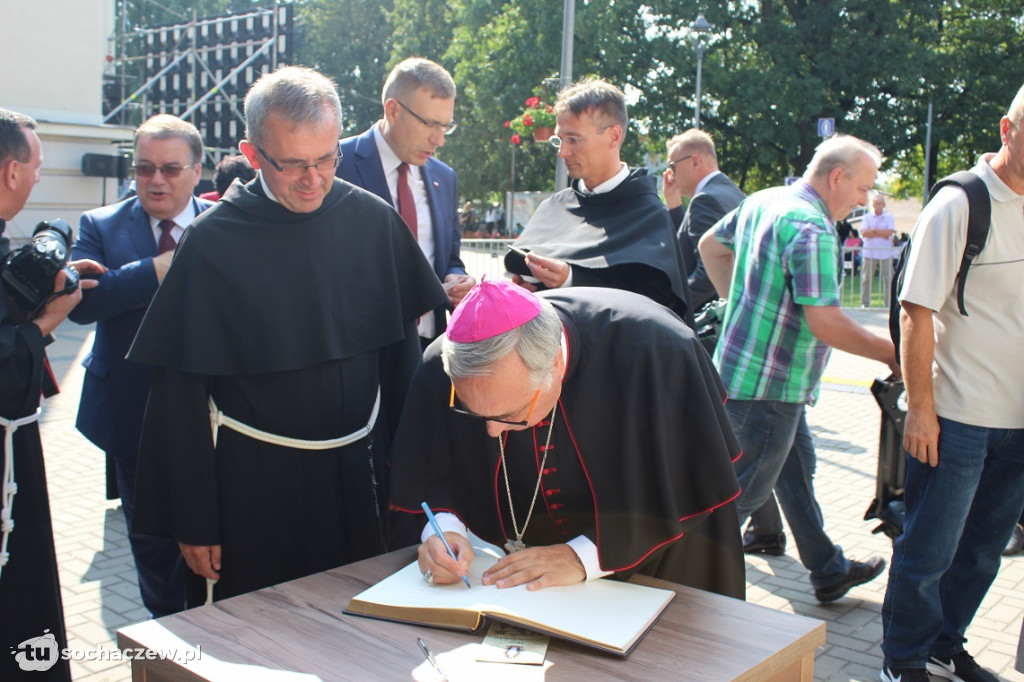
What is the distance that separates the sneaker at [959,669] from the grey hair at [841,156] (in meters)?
1.96

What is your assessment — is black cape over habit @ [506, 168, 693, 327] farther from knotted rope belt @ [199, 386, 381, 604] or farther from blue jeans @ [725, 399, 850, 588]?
knotted rope belt @ [199, 386, 381, 604]

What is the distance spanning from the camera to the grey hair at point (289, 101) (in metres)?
2.63

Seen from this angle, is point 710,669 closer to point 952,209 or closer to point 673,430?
point 673,430

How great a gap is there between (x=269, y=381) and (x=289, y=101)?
0.81 m

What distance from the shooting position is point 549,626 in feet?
6.32

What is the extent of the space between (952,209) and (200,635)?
258cm

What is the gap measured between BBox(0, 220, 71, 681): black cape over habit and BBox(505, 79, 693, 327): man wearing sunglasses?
172 centimetres

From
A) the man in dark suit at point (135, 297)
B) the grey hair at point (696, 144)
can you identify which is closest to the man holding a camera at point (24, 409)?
the man in dark suit at point (135, 297)

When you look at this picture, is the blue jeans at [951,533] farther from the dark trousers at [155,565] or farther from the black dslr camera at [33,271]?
the black dslr camera at [33,271]

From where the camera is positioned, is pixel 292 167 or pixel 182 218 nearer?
pixel 292 167

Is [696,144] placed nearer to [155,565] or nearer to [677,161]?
[677,161]

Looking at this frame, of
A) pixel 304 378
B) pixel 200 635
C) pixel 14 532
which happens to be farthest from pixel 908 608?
pixel 14 532

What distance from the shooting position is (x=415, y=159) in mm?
3812

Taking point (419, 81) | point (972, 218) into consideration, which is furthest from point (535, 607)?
point (419, 81)
